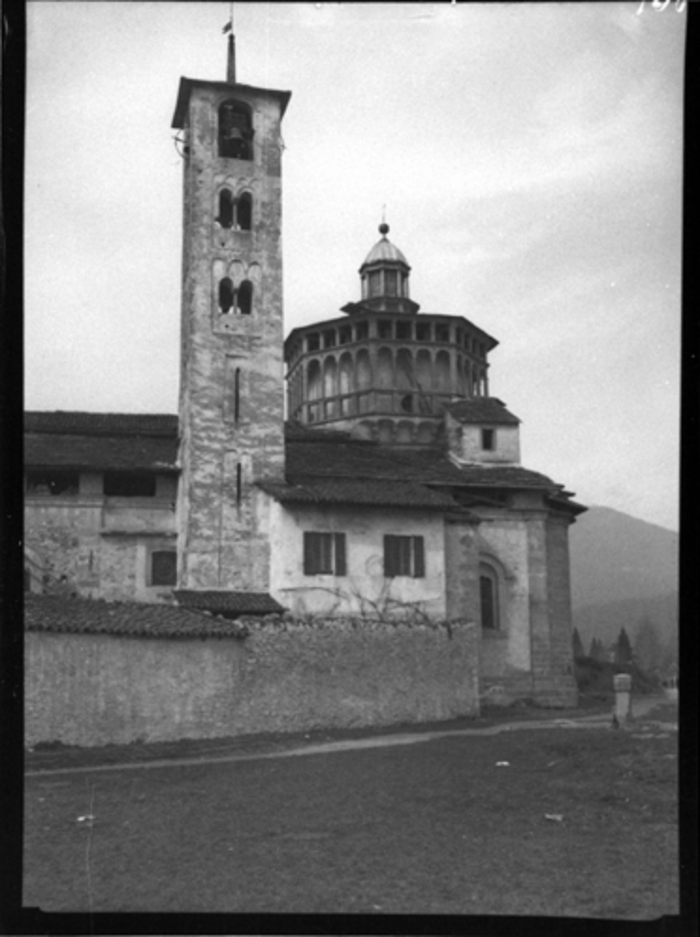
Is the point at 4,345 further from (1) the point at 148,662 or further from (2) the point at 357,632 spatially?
(2) the point at 357,632

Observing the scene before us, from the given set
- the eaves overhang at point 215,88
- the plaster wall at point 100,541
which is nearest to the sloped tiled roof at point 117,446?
the plaster wall at point 100,541

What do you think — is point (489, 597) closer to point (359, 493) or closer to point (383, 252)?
point (359, 493)

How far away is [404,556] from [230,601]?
4560 millimetres

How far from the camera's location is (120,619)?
18.6 meters

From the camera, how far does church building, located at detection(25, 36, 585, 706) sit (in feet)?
82.2

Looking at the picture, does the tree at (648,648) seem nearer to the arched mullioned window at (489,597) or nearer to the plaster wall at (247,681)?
the plaster wall at (247,681)

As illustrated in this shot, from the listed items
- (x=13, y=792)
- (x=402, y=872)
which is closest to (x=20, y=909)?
(x=13, y=792)

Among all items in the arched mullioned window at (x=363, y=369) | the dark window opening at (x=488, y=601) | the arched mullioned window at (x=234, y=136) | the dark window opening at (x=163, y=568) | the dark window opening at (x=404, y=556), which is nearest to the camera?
the dark window opening at (x=404, y=556)

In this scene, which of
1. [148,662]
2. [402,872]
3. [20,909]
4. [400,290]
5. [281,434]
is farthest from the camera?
[400,290]

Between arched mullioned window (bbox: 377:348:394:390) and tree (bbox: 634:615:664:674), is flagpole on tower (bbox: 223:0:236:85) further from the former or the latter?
arched mullioned window (bbox: 377:348:394:390)

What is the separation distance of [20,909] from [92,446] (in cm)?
1969

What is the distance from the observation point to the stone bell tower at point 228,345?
25.9 meters

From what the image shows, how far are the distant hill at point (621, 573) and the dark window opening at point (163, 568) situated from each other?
41.2 ft

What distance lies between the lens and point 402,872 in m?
9.15
